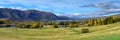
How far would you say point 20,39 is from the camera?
139 feet

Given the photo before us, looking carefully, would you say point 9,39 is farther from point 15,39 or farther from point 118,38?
point 118,38

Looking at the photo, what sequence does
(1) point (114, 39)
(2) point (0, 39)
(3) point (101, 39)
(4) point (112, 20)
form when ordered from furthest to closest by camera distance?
(4) point (112, 20)
(2) point (0, 39)
(3) point (101, 39)
(1) point (114, 39)

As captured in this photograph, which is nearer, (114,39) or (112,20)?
(114,39)

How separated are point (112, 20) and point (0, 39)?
81.0 metres

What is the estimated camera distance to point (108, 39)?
35.2m

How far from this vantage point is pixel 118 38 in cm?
3403

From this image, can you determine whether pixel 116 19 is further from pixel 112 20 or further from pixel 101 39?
pixel 101 39

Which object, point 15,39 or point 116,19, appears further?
point 116,19

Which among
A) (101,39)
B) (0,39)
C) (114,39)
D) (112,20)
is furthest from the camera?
(112,20)

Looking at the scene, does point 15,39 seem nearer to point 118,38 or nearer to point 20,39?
point 20,39

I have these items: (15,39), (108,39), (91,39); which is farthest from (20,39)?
(108,39)

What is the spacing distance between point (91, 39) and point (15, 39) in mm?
11135

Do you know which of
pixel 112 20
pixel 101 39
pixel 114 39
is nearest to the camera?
pixel 114 39

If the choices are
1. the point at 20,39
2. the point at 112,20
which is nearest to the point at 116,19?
the point at 112,20
